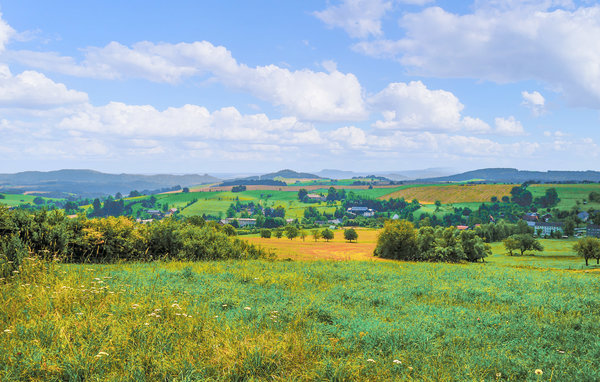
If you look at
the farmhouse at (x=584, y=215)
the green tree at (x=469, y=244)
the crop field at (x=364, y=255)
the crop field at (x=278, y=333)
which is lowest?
the farmhouse at (x=584, y=215)

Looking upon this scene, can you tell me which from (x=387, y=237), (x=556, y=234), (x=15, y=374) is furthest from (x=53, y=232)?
A: (x=556, y=234)

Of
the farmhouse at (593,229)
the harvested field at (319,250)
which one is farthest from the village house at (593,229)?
the harvested field at (319,250)

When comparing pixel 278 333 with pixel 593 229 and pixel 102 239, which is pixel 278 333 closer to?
pixel 102 239

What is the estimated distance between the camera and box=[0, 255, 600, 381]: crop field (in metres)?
5.82

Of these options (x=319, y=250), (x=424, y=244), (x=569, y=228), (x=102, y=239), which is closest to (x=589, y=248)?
(x=424, y=244)

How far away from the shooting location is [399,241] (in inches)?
1970

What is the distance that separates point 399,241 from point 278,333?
45601 millimetres

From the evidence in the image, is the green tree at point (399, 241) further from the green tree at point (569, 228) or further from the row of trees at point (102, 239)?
the green tree at point (569, 228)

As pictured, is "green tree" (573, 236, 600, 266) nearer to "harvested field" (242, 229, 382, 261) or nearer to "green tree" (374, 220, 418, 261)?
"harvested field" (242, 229, 382, 261)

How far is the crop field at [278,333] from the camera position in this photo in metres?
5.82

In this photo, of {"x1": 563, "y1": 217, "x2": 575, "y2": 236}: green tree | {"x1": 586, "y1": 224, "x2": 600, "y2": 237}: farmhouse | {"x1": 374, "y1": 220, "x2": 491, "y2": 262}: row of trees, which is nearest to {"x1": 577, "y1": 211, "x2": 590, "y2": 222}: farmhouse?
{"x1": 586, "y1": 224, "x2": 600, "y2": 237}: farmhouse

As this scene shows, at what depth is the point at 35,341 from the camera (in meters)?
6.13

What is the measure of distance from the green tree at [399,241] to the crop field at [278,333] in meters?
37.8

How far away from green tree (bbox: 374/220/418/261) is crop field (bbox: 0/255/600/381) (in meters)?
37.8
